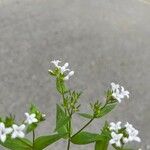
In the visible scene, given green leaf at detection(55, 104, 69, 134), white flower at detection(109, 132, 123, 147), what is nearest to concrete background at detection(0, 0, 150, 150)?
green leaf at detection(55, 104, 69, 134)

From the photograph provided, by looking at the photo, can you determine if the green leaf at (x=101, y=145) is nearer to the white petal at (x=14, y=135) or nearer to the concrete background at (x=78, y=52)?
the white petal at (x=14, y=135)

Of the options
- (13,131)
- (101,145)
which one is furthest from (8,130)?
(101,145)

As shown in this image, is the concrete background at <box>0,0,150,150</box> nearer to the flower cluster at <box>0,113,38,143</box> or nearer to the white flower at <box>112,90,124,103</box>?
the white flower at <box>112,90,124,103</box>

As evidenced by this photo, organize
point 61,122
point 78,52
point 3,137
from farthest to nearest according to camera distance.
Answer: point 78,52 < point 61,122 < point 3,137

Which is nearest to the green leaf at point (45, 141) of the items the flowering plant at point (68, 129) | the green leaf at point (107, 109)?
the flowering plant at point (68, 129)

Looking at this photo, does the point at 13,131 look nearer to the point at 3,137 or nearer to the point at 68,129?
the point at 3,137

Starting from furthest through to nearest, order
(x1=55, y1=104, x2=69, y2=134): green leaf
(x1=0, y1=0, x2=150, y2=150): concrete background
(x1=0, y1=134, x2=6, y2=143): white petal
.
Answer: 1. (x1=0, y1=0, x2=150, y2=150): concrete background
2. (x1=55, y1=104, x2=69, y2=134): green leaf
3. (x1=0, y1=134, x2=6, y2=143): white petal
